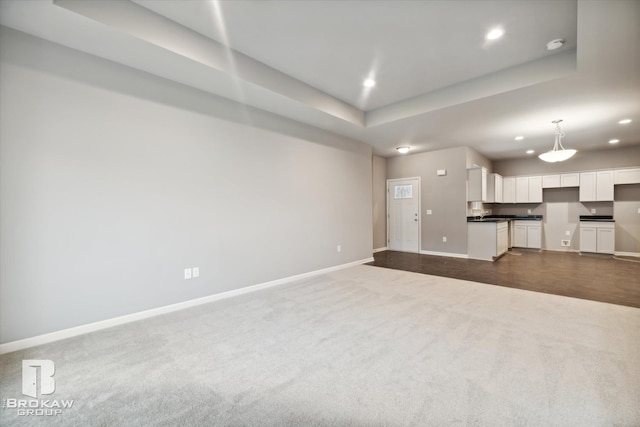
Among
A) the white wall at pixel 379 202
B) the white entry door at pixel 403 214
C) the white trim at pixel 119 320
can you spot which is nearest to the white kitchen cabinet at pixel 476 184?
the white entry door at pixel 403 214

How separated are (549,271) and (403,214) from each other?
11.2ft

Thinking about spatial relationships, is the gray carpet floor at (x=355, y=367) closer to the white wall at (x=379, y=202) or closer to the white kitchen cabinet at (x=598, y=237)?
the white wall at (x=379, y=202)

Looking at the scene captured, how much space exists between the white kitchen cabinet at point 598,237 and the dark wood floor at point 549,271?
0.25 m

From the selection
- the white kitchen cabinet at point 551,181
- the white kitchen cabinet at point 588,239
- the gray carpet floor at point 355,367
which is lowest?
the gray carpet floor at point 355,367

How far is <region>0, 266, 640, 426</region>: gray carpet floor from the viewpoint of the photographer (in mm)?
1526

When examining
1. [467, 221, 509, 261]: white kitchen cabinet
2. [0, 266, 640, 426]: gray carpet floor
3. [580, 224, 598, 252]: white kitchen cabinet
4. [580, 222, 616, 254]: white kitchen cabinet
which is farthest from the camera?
[580, 224, 598, 252]: white kitchen cabinet

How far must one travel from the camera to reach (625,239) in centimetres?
659

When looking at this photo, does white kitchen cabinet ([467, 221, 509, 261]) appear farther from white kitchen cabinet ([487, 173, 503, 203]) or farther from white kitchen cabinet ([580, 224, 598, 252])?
white kitchen cabinet ([580, 224, 598, 252])

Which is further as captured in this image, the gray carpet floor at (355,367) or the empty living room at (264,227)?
the empty living room at (264,227)

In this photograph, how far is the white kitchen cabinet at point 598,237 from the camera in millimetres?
6562

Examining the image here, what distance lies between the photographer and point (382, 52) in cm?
310

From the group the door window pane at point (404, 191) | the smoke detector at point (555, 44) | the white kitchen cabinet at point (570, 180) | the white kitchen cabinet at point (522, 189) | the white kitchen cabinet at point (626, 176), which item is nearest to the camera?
the smoke detector at point (555, 44)

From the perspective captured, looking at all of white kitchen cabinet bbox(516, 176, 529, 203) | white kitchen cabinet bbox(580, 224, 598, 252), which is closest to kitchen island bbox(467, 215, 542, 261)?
white kitchen cabinet bbox(516, 176, 529, 203)

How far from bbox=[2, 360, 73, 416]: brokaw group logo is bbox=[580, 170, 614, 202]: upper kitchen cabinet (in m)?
10.1
